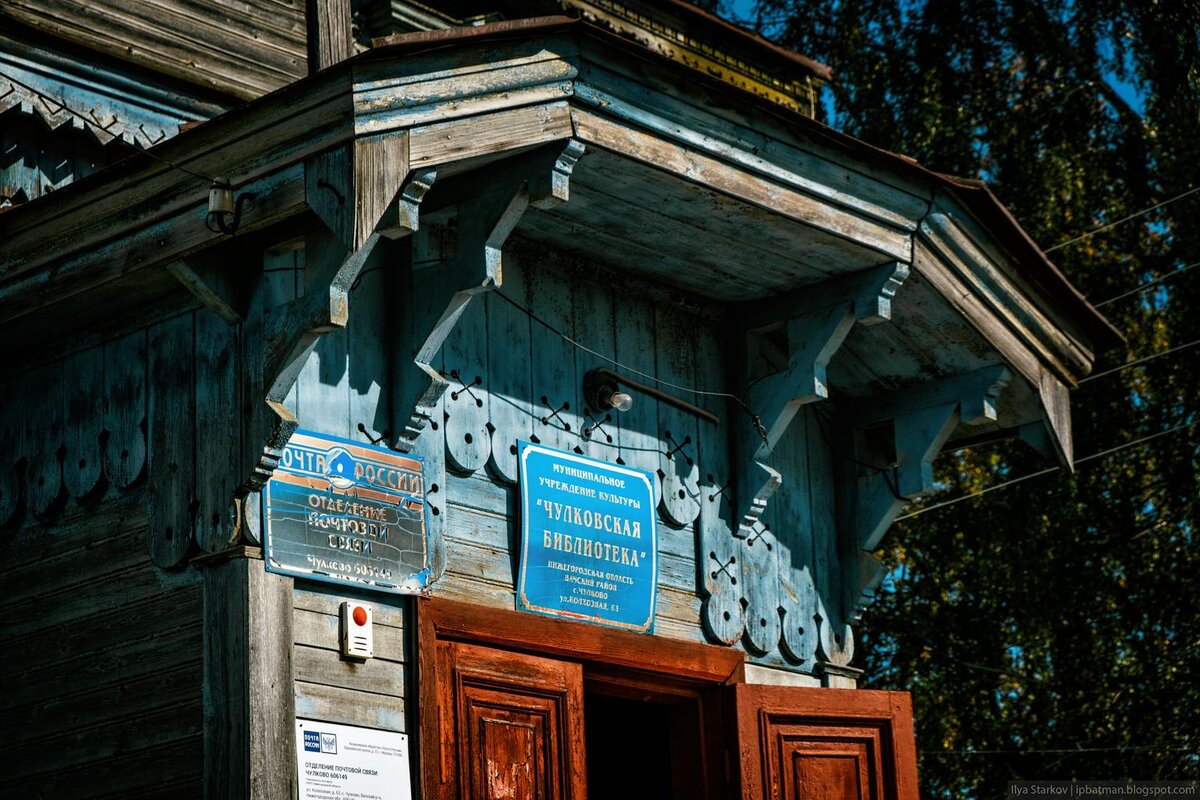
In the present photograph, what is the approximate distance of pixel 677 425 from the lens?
8984mm

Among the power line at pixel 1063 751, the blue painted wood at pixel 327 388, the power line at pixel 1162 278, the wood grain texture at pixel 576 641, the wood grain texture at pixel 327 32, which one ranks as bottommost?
the wood grain texture at pixel 576 641

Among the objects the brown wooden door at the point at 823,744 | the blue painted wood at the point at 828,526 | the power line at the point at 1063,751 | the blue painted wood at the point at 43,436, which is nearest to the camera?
the blue painted wood at the point at 43,436

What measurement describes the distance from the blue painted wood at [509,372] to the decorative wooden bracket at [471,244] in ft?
1.59

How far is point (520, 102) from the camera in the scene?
7.04 m

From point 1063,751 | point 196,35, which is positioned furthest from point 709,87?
point 1063,751

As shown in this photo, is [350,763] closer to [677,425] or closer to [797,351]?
[677,425]

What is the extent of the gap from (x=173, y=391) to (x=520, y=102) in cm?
179

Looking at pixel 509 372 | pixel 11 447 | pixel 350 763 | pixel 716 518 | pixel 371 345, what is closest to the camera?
pixel 350 763

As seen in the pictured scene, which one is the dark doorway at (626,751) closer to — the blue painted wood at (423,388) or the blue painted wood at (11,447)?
the blue painted wood at (423,388)

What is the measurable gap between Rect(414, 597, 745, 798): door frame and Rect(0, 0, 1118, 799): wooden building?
19 mm

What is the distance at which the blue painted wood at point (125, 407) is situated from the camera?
754cm

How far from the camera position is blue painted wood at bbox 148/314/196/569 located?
7.21 m

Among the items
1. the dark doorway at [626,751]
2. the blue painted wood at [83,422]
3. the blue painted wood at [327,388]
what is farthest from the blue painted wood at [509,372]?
the dark doorway at [626,751]

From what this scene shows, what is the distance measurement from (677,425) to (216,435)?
2.58 meters
